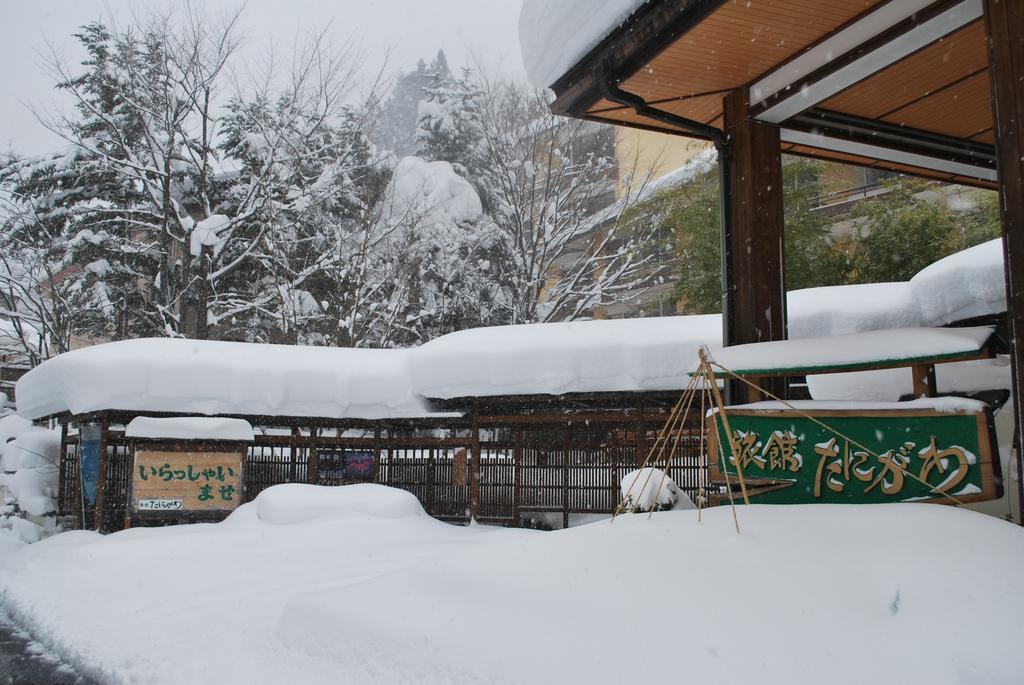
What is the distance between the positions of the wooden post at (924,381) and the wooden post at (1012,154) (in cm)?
67

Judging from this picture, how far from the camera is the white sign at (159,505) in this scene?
41.4 feet

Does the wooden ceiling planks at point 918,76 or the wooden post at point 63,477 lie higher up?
the wooden ceiling planks at point 918,76

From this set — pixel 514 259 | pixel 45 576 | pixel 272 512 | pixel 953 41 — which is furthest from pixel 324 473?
pixel 953 41

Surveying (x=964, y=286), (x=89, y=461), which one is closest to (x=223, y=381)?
(x=89, y=461)

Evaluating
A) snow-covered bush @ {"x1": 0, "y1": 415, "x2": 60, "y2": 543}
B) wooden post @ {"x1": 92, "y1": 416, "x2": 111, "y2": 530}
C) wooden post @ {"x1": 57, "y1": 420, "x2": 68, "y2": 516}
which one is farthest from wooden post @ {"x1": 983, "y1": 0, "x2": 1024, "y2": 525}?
wooden post @ {"x1": 57, "y1": 420, "x2": 68, "y2": 516}

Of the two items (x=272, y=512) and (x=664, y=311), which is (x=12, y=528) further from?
(x=664, y=311)

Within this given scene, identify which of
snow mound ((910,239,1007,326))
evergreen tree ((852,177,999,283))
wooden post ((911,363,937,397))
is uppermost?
evergreen tree ((852,177,999,283))

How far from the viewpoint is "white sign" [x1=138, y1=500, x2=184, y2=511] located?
12633mm

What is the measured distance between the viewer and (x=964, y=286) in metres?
6.57

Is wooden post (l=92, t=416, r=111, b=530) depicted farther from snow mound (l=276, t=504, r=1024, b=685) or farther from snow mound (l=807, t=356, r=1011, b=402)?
snow mound (l=807, t=356, r=1011, b=402)

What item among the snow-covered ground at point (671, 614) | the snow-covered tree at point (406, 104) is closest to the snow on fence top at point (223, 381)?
the snow-covered ground at point (671, 614)

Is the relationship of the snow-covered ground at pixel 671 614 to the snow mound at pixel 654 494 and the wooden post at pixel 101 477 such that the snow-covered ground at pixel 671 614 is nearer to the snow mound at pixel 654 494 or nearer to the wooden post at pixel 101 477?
the snow mound at pixel 654 494

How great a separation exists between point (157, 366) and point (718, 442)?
11109 millimetres

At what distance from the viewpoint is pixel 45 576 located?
9445mm
